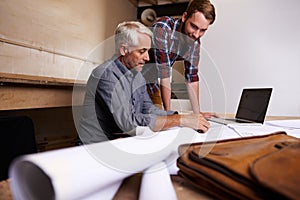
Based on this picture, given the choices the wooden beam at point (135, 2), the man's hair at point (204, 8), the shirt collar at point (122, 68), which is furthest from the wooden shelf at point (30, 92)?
the wooden beam at point (135, 2)

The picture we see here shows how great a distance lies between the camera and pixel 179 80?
3436 mm

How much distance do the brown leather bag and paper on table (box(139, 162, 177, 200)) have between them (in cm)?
3

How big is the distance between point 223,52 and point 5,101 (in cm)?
201

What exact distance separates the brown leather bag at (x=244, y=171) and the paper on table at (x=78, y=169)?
8 centimetres

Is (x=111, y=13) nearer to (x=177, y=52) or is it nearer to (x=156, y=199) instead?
(x=177, y=52)

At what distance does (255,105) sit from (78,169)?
51.6 inches

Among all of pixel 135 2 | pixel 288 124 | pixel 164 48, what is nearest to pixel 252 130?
pixel 288 124

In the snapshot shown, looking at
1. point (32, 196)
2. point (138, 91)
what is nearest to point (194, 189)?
point (32, 196)

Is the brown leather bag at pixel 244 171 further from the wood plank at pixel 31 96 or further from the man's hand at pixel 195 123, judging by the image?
the wood plank at pixel 31 96

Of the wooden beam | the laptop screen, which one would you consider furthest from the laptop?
the wooden beam

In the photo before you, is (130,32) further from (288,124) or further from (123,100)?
(288,124)

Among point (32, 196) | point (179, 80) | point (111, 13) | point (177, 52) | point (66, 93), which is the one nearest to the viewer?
point (32, 196)

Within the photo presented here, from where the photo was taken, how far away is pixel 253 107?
1407 millimetres

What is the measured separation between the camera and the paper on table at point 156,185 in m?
0.35
